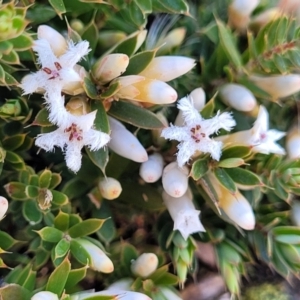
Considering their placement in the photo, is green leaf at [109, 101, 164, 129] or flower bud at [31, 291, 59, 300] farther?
green leaf at [109, 101, 164, 129]

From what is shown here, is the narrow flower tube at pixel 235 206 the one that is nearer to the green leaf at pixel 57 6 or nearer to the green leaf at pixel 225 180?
the green leaf at pixel 225 180

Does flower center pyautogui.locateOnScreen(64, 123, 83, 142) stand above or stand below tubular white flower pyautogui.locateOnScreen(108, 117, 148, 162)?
above

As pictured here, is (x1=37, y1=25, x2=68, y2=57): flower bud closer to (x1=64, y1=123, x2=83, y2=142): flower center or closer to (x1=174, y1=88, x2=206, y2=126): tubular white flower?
(x1=64, y1=123, x2=83, y2=142): flower center

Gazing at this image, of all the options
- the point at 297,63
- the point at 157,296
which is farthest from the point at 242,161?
the point at 157,296

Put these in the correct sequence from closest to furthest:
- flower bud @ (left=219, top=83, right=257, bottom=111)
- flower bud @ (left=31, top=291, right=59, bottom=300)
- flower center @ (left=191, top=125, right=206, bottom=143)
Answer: flower bud @ (left=31, top=291, right=59, bottom=300) → flower center @ (left=191, top=125, right=206, bottom=143) → flower bud @ (left=219, top=83, right=257, bottom=111)

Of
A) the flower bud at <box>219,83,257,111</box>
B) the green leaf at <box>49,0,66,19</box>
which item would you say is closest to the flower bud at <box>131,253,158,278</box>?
the flower bud at <box>219,83,257,111</box>

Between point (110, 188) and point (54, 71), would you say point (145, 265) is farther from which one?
point (54, 71)

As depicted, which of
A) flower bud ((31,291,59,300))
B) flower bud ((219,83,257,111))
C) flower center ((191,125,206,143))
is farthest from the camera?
flower bud ((219,83,257,111))

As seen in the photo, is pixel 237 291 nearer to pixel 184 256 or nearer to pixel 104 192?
pixel 184 256
